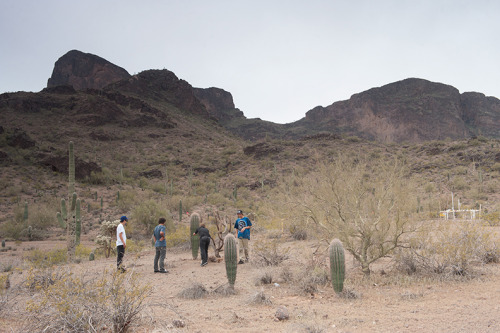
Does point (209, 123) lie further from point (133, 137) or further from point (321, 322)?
point (321, 322)

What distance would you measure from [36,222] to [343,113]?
282ft

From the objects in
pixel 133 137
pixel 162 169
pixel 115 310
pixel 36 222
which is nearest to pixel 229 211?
pixel 36 222

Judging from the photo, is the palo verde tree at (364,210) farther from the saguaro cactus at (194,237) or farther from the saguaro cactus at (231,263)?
the saguaro cactus at (194,237)

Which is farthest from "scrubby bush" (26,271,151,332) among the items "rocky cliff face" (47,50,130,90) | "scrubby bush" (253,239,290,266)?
"rocky cliff face" (47,50,130,90)

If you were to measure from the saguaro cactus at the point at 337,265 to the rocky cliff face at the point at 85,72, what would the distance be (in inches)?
3681

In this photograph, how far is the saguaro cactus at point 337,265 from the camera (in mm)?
6195

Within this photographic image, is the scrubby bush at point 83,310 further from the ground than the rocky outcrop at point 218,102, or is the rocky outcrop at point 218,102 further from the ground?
the rocky outcrop at point 218,102

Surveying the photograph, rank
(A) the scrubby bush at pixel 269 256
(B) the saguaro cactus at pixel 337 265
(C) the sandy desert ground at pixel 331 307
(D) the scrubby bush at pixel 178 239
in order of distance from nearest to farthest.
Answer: (C) the sandy desert ground at pixel 331 307, (B) the saguaro cactus at pixel 337 265, (A) the scrubby bush at pixel 269 256, (D) the scrubby bush at pixel 178 239

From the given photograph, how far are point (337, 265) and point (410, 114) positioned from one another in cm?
9028

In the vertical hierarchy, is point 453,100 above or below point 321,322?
above

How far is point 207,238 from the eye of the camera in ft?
33.3

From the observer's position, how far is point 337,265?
20.3ft

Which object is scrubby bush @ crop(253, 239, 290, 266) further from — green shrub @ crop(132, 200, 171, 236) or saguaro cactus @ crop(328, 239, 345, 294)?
green shrub @ crop(132, 200, 171, 236)

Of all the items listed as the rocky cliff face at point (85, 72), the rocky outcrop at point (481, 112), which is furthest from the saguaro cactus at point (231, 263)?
the rocky outcrop at point (481, 112)
